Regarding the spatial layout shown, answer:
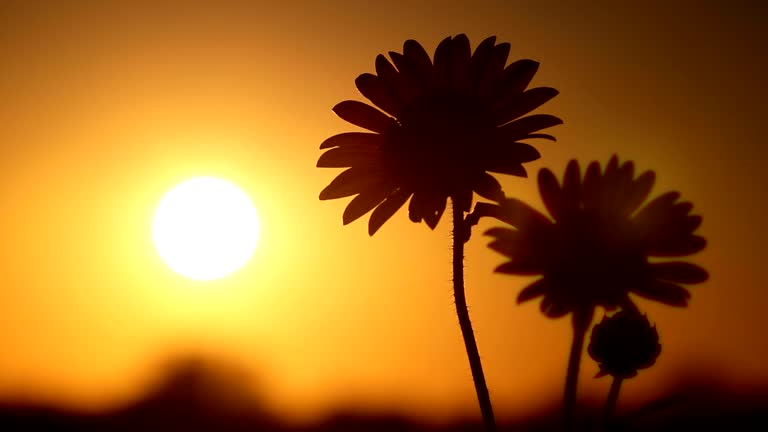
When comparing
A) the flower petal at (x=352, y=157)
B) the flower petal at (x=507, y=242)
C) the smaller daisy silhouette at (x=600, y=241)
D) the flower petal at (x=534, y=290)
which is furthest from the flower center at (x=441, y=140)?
the flower petal at (x=534, y=290)

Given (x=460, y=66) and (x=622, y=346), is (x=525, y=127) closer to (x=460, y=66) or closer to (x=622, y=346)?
(x=460, y=66)

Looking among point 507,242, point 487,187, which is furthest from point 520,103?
point 507,242

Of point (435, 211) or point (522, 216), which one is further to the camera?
point (522, 216)

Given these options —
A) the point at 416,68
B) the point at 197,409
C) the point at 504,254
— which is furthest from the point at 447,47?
the point at 197,409

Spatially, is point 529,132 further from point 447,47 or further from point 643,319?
point 643,319

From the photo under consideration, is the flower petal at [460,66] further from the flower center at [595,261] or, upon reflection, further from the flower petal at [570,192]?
the flower center at [595,261]
